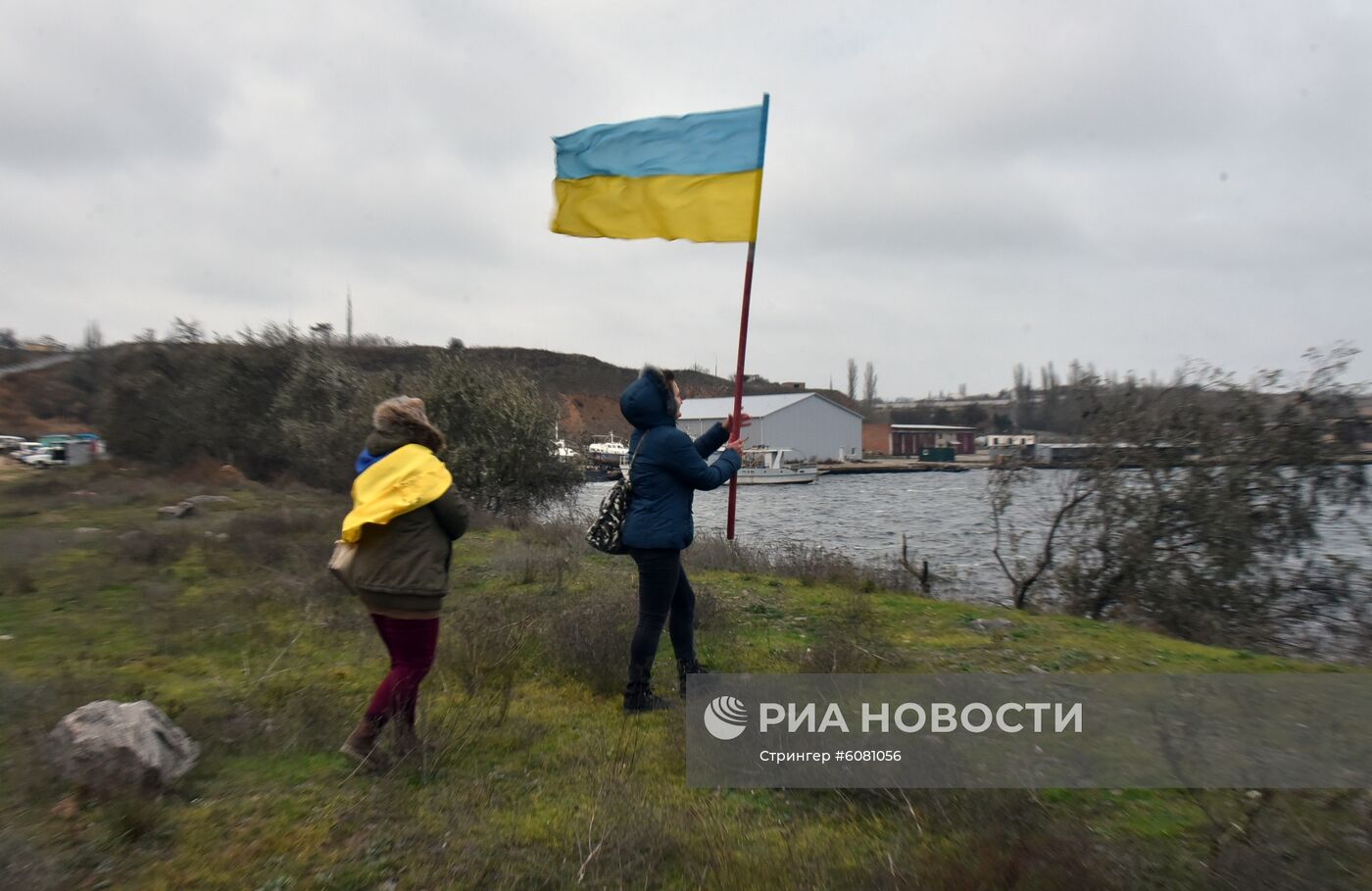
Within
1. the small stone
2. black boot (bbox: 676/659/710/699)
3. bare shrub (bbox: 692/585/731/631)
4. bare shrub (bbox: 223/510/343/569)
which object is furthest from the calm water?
the small stone

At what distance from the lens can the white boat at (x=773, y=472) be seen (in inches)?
1993

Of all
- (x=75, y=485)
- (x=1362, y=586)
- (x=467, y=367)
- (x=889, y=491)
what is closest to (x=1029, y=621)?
(x=1362, y=586)

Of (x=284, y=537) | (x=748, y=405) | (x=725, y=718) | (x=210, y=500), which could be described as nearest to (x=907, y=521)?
(x=284, y=537)

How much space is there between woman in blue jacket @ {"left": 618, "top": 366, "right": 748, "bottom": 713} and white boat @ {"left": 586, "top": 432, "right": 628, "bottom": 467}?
69.7 ft

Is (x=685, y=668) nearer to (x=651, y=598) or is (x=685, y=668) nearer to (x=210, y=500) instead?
(x=651, y=598)

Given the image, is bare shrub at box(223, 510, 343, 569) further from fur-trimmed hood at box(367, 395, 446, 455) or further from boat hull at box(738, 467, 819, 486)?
boat hull at box(738, 467, 819, 486)

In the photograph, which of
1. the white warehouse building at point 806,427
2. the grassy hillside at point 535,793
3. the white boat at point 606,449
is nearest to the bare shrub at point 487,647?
the grassy hillside at point 535,793

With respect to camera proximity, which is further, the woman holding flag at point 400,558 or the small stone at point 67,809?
the woman holding flag at point 400,558

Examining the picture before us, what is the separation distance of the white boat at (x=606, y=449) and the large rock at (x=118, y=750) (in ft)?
72.5

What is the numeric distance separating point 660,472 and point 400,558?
1.53 meters

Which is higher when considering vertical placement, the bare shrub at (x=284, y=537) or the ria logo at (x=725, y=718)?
the ria logo at (x=725, y=718)

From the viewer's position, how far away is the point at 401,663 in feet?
14.0

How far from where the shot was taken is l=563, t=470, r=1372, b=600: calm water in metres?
12.9

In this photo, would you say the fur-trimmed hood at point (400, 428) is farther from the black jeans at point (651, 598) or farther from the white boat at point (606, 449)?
the white boat at point (606, 449)
